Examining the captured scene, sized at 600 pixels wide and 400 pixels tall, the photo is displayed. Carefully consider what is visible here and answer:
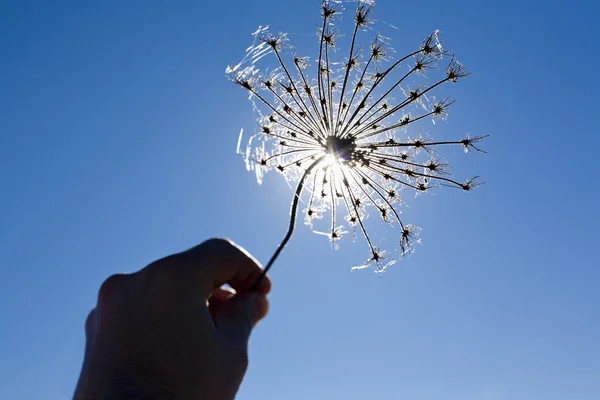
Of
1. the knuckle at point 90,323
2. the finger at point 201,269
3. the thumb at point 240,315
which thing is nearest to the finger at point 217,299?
the thumb at point 240,315

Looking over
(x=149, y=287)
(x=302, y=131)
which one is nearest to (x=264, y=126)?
(x=302, y=131)

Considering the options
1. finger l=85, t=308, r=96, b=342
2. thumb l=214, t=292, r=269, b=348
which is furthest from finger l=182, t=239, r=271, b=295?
finger l=85, t=308, r=96, b=342

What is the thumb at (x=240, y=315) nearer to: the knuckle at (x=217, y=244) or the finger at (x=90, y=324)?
the knuckle at (x=217, y=244)

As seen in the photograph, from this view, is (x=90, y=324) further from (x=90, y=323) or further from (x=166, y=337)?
(x=166, y=337)

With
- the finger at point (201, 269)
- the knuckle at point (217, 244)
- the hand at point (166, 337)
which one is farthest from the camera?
the knuckle at point (217, 244)

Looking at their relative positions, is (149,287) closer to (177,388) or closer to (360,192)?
(177,388)

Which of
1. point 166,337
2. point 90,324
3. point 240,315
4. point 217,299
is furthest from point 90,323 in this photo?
point 240,315
